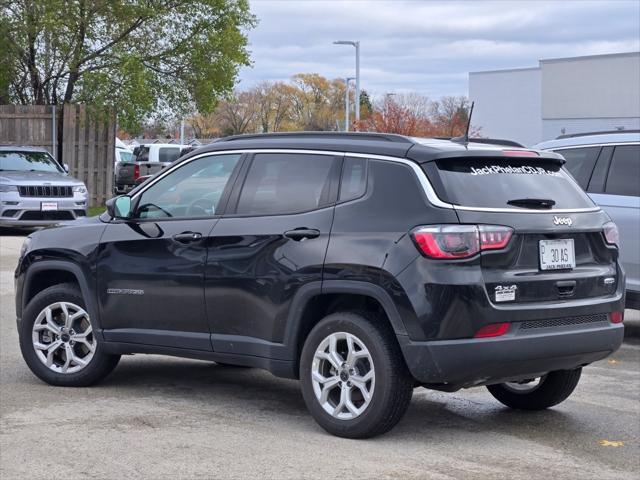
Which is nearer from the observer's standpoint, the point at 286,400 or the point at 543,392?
the point at 543,392

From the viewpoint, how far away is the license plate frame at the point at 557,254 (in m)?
6.43

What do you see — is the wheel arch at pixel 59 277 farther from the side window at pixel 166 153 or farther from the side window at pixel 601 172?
the side window at pixel 166 153

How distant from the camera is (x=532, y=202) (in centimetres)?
658

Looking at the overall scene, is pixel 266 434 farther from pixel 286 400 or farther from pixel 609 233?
pixel 609 233

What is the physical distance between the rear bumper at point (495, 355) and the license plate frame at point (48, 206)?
17.1 meters

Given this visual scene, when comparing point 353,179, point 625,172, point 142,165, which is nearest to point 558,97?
point 142,165

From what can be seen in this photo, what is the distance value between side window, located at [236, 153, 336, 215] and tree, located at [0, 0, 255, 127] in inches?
854

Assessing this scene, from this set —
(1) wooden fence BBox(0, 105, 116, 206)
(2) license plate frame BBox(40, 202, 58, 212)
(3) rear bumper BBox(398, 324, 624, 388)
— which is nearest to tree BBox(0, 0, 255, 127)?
(1) wooden fence BBox(0, 105, 116, 206)

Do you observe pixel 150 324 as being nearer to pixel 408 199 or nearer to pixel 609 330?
pixel 408 199

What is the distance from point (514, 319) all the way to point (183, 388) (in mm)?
2744

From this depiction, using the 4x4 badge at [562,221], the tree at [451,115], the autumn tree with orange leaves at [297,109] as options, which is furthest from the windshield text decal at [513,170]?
the autumn tree with orange leaves at [297,109]

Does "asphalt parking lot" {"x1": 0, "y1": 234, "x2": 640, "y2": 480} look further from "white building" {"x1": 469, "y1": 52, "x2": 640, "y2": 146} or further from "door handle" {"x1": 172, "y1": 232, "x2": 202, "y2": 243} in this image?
"white building" {"x1": 469, "y1": 52, "x2": 640, "y2": 146}

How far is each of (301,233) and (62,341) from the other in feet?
7.47

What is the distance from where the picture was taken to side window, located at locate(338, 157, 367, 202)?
21.8 feet
